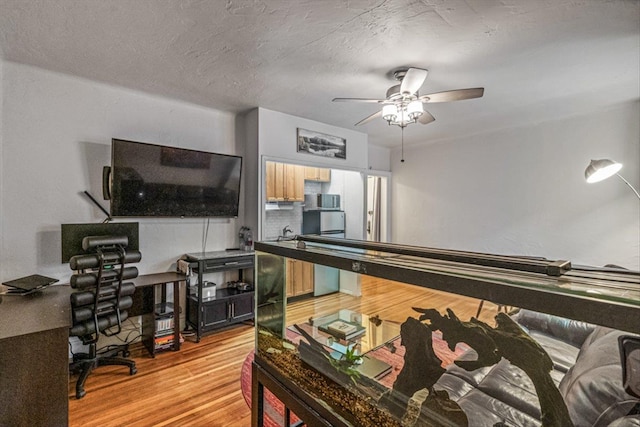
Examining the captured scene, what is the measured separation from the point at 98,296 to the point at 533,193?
5188 millimetres

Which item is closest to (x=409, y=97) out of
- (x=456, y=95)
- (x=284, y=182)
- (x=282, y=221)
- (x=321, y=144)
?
(x=456, y=95)

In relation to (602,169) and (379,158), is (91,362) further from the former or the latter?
(379,158)

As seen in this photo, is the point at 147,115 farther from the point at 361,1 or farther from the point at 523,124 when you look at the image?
the point at 523,124

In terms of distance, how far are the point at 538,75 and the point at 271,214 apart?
150 inches

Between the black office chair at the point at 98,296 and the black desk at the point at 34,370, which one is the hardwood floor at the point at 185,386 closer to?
the black office chair at the point at 98,296

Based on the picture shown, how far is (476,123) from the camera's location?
427 cm

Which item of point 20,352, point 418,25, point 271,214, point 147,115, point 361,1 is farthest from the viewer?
point 271,214

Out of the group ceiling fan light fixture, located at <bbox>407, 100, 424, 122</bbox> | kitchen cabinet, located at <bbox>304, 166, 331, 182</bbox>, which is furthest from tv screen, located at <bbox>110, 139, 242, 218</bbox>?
ceiling fan light fixture, located at <bbox>407, 100, 424, 122</bbox>

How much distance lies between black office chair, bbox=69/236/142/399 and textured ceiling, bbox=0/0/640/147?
5.03 ft

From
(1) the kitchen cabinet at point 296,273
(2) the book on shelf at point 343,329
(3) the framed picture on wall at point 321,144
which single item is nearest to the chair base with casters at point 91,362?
(1) the kitchen cabinet at point 296,273

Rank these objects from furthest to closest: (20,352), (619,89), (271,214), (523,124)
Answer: (271,214) < (523,124) < (619,89) < (20,352)

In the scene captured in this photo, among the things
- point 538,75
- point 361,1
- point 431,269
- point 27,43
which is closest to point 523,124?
point 538,75

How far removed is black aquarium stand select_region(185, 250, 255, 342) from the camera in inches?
127

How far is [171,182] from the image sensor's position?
10.5 feet
